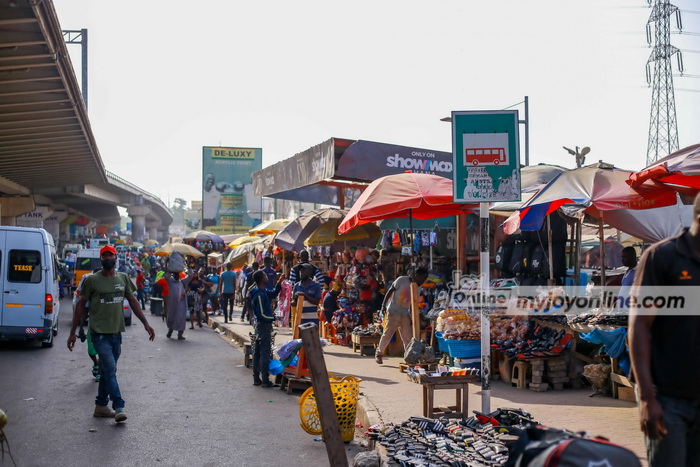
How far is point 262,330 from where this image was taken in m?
10.6

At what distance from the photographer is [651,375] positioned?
3.45m

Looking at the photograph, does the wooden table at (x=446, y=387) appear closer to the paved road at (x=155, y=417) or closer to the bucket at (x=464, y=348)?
the paved road at (x=155, y=417)

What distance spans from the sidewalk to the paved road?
3.77ft

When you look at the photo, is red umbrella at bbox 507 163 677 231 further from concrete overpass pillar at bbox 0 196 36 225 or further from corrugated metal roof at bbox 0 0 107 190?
concrete overpass pillar at bbox 0 196 36 225

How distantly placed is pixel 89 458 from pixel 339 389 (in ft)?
7.96

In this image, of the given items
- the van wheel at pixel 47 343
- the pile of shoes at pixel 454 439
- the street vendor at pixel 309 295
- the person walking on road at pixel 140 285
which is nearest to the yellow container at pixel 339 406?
the pile of shoes at pixel 454 439

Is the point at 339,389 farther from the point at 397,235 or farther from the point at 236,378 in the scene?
the point at 397,235

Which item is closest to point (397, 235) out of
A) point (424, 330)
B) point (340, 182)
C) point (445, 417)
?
point (424, 330)

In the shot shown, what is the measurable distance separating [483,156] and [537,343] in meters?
3.80

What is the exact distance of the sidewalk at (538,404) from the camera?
693 centimetres

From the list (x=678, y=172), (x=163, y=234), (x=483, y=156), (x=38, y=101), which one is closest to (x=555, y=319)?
(x=483, y=156)

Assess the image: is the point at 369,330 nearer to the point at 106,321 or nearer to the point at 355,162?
the point at 355,162

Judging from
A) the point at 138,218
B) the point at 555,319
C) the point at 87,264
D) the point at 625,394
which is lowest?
the point at 625,394

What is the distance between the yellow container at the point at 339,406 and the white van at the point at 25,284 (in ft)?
30.5
